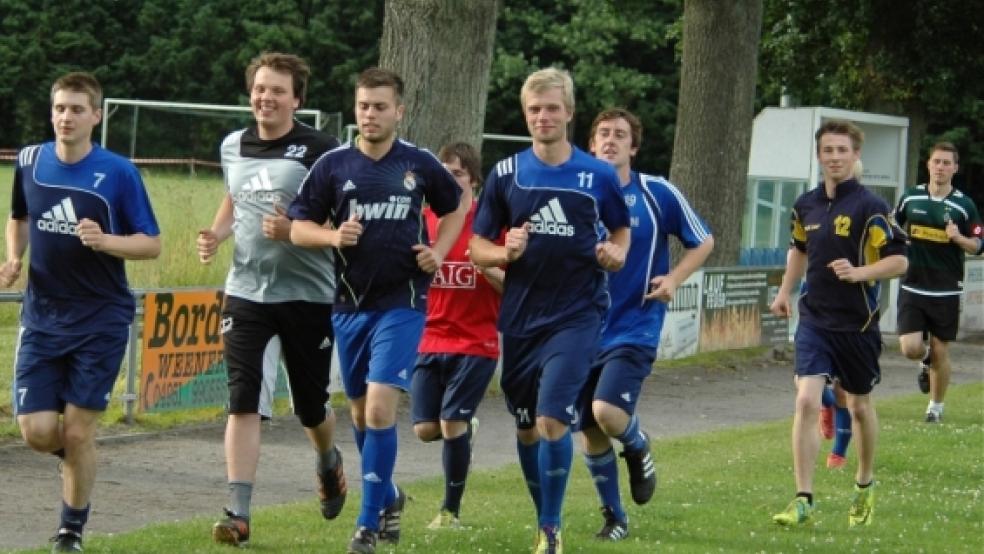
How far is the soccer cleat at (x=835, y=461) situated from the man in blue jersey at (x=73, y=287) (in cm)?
631

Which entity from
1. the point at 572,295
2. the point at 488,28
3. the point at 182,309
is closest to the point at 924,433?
the point at 488,28

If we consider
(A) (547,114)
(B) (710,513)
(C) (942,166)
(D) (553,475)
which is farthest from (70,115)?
(C) (942,166)

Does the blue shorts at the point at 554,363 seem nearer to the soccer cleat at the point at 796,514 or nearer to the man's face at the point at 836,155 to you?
the soccer cleat at the point at 796,514

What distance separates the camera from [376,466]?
331 inches

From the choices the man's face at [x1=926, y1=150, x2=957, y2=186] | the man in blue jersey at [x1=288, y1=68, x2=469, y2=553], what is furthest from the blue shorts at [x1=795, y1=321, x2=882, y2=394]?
the man's face at [x1=926, y1=150, x2=957, y2=186]

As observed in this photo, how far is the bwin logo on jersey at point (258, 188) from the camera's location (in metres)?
8.76

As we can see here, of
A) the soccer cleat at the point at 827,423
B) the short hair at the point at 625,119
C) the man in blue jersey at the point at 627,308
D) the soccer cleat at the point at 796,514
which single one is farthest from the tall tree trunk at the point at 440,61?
the soccer cleat at the point at 796,514

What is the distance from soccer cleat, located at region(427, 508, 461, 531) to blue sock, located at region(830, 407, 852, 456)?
14.3ft

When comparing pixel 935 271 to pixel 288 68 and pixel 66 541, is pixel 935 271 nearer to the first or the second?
pixel 288 68

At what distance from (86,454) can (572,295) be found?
230 cm

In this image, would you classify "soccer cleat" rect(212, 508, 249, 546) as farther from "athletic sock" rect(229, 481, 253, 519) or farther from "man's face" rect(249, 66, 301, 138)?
"man's face" rect(249, 66, 301, 138)

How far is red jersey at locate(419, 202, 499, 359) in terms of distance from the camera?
32.5 ft

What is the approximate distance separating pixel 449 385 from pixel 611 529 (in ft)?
3.80

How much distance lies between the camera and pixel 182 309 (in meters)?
14.5
